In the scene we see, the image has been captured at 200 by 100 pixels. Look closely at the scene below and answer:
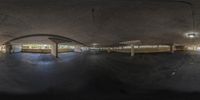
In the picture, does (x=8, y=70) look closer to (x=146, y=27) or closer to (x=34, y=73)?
(x=34, y=73)

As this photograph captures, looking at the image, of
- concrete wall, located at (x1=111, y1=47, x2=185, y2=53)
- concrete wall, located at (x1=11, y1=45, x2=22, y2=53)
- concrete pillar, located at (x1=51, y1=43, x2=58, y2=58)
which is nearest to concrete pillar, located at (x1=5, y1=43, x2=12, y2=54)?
concrete wall, located at (x1=11, y1=45, x2=22, y2=53)

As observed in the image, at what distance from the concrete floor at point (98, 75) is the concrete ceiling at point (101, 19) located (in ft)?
0.42

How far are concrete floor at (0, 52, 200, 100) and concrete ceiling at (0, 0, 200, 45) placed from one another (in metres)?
0.13

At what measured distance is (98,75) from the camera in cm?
116

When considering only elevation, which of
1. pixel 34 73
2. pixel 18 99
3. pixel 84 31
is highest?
pixel 84 31

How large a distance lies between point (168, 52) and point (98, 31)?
329mm

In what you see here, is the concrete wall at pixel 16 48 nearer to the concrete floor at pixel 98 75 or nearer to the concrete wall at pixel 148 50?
the concrete floor at pixel 98 75

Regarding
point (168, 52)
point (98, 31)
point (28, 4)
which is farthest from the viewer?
point (168, 52)

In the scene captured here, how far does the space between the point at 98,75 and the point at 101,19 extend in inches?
12.0

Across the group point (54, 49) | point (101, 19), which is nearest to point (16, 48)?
point (54, 49)

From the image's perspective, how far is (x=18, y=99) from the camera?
3.70ft

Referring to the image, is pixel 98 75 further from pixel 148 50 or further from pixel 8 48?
pixel 8 48

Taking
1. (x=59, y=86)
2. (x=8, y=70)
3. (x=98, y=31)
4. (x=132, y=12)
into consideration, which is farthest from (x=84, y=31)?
(x=8, y=70)

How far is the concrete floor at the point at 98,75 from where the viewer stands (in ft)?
3.63
